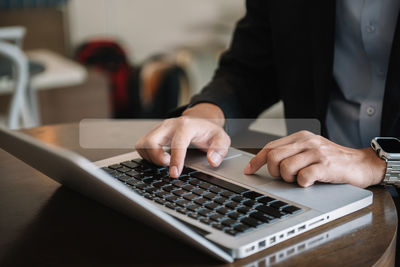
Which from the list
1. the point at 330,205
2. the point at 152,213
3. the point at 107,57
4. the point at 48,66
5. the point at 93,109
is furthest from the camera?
the point at 107,57

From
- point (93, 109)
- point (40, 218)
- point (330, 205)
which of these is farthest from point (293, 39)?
point (93, 109)

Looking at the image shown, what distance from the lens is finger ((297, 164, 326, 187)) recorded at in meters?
0.74

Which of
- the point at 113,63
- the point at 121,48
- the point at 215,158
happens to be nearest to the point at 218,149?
the point at 215,158

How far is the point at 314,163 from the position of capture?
2.51 feet

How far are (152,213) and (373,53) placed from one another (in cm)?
73

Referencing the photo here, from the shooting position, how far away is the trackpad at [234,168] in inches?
30.8

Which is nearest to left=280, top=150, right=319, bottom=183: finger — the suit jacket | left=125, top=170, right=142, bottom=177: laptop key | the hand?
the hand

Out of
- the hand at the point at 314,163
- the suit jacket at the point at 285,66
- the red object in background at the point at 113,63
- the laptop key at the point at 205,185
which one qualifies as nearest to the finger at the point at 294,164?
the hand at the point at 314,163

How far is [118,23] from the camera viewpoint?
4051 millimetres

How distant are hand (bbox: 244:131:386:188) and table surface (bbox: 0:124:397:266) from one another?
4cm

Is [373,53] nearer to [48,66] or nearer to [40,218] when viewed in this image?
[40,218]

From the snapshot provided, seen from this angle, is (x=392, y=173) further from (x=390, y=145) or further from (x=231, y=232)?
(x=231, y=232)

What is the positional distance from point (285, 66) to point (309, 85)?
75 mm

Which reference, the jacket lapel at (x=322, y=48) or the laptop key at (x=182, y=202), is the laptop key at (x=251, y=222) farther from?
the jacket lapel at (x=322, y=48)
